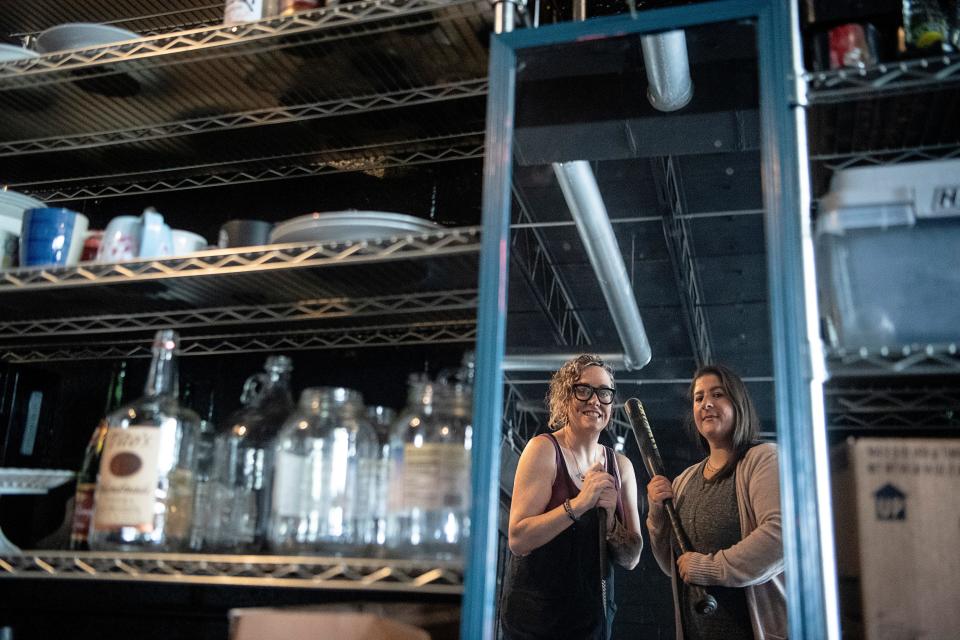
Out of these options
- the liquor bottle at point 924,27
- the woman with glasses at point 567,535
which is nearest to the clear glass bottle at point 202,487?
the woman with glasses at point 567,535

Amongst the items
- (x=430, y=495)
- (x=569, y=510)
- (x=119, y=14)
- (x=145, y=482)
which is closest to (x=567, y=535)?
(x=569, y=510)

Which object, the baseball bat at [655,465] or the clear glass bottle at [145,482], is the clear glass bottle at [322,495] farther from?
the baseball bat at [655,465]

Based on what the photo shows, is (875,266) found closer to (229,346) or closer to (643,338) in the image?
(643,338)

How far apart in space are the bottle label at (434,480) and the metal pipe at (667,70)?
0.76m

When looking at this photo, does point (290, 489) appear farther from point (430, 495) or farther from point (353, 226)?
point (353, 226)

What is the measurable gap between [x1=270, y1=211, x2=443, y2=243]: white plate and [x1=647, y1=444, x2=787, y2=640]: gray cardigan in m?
0.75

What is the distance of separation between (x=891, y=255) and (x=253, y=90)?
3.83 feet

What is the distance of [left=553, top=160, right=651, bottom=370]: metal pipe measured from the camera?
1997mm

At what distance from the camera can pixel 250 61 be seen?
1.58 m

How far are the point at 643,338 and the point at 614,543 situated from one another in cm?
48

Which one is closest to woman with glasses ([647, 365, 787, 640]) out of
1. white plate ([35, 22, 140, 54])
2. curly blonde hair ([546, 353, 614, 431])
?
curly blonde hair ([546, 353, 614, 431])

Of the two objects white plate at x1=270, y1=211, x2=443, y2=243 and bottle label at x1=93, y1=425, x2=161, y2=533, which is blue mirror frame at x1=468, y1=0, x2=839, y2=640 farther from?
bottle label at x1=93, y1=425, x2=161, y2=533

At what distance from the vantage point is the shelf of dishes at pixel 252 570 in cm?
118

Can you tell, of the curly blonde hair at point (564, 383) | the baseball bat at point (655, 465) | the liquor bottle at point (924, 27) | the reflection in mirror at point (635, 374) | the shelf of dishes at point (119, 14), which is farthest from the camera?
the shelf of dishes at point (119, 14)
